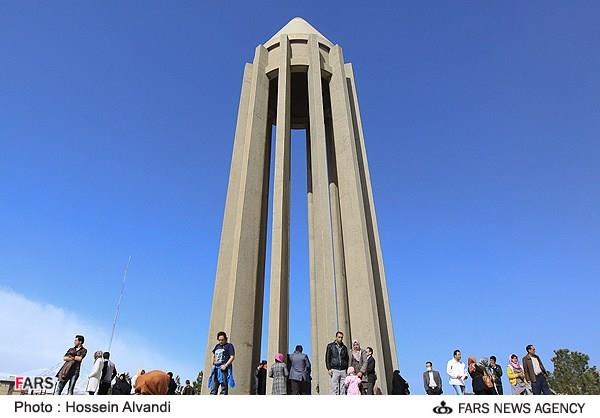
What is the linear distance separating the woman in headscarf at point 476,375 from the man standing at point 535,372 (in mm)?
814

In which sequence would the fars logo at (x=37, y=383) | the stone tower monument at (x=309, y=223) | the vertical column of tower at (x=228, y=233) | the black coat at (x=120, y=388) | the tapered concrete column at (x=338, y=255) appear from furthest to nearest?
the tapered concrete column at (x=338, y=255) → the vertical column of tower at (x=228, y=233) → the stone tower monument at (x=309, y=223) → the black coat at (x=120, y=388) → the fars logo at (x=37, y=383)

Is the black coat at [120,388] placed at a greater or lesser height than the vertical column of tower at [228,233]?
lesser

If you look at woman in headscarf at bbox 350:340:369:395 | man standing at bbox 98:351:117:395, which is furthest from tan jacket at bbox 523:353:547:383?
man standing at bbox 98:351:117:395

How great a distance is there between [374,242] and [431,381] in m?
5.55

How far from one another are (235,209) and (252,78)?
4.64m

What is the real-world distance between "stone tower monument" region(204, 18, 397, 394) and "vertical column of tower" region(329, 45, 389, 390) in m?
0.03

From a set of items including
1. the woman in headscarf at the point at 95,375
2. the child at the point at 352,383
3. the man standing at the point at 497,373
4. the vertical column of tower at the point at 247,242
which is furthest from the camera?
the vertical column of tower at the point at 247,242

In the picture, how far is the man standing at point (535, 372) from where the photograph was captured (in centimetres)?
912

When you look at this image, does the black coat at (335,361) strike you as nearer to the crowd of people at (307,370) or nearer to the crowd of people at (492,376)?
the crowd of people at (307,370)

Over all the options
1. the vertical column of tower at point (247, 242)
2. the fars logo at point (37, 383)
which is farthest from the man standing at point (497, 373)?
the fars logo at point (37, 383)

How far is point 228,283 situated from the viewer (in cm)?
1360

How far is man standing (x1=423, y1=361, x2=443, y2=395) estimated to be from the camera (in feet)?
33.2

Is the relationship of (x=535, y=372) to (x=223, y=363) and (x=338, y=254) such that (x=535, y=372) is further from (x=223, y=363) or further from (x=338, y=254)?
(x=338, y=254)
